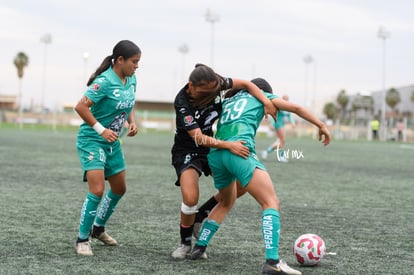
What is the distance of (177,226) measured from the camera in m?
7.77

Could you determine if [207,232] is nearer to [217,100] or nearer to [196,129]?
[196,129]

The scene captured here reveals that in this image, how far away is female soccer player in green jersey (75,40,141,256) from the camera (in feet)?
19.7

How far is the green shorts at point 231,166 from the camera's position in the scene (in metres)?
5.34

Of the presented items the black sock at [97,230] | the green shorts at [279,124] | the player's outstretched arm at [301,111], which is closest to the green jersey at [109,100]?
the black sock at [97,230]

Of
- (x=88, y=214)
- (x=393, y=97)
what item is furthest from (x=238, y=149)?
(x=393, y=97)

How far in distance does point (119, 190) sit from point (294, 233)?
212 cm

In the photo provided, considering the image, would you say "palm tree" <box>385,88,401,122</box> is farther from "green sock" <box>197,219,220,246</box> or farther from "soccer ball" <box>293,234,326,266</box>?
"green sock" <box>197,219,220,246</box>

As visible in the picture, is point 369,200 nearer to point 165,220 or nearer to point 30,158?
point 165,220

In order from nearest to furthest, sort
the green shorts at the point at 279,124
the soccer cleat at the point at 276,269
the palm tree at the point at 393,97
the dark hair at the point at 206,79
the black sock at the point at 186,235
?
the soccer cleat at the point at 276,269, the dark hair at the point at 206,79, the black sock at the point at 186,235, the green shorts at the point at 279,124, the palm tree at the point at 393,97

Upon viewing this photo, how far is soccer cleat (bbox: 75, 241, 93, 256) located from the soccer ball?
72.9 inches

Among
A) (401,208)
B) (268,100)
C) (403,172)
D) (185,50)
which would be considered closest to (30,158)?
(403,172)

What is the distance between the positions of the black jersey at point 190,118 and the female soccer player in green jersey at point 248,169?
0.15 m

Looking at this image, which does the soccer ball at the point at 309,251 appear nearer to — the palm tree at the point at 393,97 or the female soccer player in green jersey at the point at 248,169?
the female soccer player in green jersey at the point at 248,169

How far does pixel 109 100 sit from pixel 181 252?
153 cm
